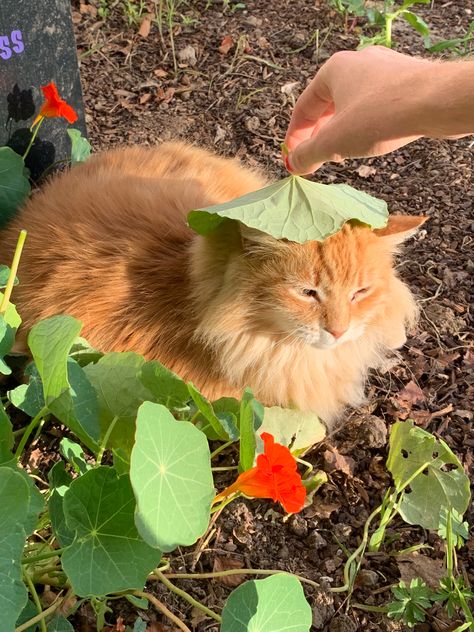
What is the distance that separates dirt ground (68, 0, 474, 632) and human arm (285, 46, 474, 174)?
96 cm

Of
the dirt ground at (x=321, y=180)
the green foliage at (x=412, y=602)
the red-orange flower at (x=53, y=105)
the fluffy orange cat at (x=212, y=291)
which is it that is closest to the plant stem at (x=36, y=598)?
the dirt ground at (x=321, y=180)

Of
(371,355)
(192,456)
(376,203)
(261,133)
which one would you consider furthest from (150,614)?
(261,133)

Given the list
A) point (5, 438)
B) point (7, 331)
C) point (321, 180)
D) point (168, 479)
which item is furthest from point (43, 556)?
point (321, 180)

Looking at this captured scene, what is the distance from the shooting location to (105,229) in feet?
6.42

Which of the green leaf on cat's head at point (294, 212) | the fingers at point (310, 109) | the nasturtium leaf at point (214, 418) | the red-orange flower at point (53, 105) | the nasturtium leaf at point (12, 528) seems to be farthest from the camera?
the red-orange flower at point (53, 105)

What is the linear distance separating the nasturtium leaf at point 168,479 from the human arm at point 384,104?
83 cm

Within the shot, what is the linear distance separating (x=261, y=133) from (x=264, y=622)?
101 inches

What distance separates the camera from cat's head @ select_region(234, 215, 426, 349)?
5.69ft

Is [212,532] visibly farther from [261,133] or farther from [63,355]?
[261,133]

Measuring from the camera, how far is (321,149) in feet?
5.26

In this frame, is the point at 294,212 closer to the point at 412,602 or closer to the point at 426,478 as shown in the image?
the point at 426,478

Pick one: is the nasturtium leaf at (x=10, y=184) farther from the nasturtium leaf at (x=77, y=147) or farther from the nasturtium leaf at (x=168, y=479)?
the nasturtium leaf at (x=168, y=479)

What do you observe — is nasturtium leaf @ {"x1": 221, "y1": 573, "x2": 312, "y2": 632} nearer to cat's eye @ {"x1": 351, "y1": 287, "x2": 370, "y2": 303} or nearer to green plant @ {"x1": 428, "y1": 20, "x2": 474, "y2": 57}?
cat's eye @ {"x1": 351, "y1": 287, "x2": 370, "y2": 303}

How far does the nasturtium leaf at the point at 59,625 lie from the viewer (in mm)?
1341
